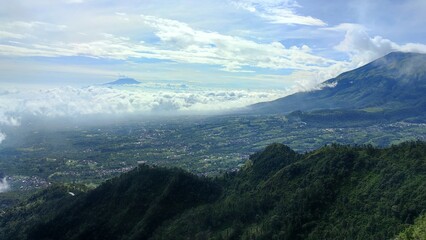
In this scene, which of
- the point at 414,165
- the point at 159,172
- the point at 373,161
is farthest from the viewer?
the point at 159,172

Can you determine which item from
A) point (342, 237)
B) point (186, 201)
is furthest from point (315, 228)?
point (186, 201)

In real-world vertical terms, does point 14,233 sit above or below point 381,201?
below

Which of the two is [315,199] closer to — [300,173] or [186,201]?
[300,173]

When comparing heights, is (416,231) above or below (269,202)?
above

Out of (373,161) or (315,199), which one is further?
(373,161)

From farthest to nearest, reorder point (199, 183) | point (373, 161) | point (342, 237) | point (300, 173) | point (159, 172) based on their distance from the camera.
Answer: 1. point (159, 172)
2. point (199, 183)
3. point (300, 173)
4. point (373, 161)
5. point (342, 237)

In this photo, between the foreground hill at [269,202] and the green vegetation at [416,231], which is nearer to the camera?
the green vegetation at [416,231]

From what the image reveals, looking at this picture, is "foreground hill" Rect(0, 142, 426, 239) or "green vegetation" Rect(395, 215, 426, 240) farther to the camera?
"foreground hill" Rect(0, 142, 426, 239)

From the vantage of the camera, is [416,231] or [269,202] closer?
[416,231]
